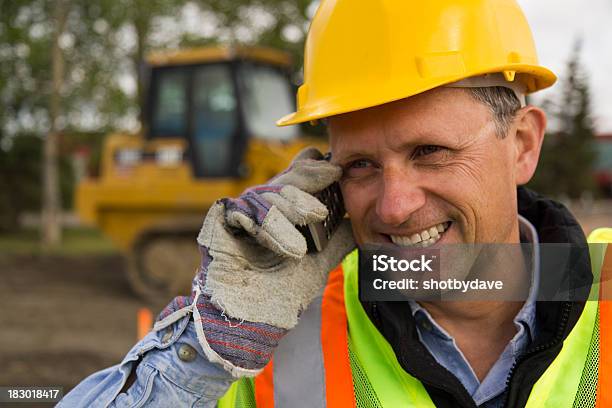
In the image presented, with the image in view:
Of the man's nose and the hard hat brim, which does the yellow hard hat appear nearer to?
the hard hat brim

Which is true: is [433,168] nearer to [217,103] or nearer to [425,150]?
[425,150]

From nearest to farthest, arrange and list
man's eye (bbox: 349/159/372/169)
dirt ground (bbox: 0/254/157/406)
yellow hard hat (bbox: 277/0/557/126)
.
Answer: yellow hard hat (bbox: 277/0/557/126) → man's eye (bbox: 349/159/372/169) → dirt ground (bbox: 0/254/157/406)

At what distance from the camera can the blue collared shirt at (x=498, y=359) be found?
1.71m

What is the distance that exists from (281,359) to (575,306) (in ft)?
2.40

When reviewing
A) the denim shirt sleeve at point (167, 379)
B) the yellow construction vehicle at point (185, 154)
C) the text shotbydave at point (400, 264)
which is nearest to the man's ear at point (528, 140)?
A: the text shotbydave at point (400, 264)

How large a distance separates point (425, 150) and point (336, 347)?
0.55m

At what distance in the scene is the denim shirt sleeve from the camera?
159cm

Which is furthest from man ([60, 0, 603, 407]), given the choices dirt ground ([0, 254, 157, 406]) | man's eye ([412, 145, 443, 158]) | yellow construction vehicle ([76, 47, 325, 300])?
yellow construction vehicle ([76, 47, 325, 300])

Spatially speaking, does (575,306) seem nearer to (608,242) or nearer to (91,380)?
(608,242)

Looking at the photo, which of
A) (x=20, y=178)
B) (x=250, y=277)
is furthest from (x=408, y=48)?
(x=20, y=178)

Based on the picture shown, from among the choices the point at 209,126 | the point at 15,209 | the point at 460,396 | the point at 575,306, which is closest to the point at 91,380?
the point at 460,396

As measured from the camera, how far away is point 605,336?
1.65 metres

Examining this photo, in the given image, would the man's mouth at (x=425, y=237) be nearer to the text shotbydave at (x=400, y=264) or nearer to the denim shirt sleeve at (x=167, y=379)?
the text shotbydave at (x=400, y=264)

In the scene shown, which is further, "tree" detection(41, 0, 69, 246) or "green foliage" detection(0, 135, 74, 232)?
"green foliage" detection(0, 135, 74, 232)
